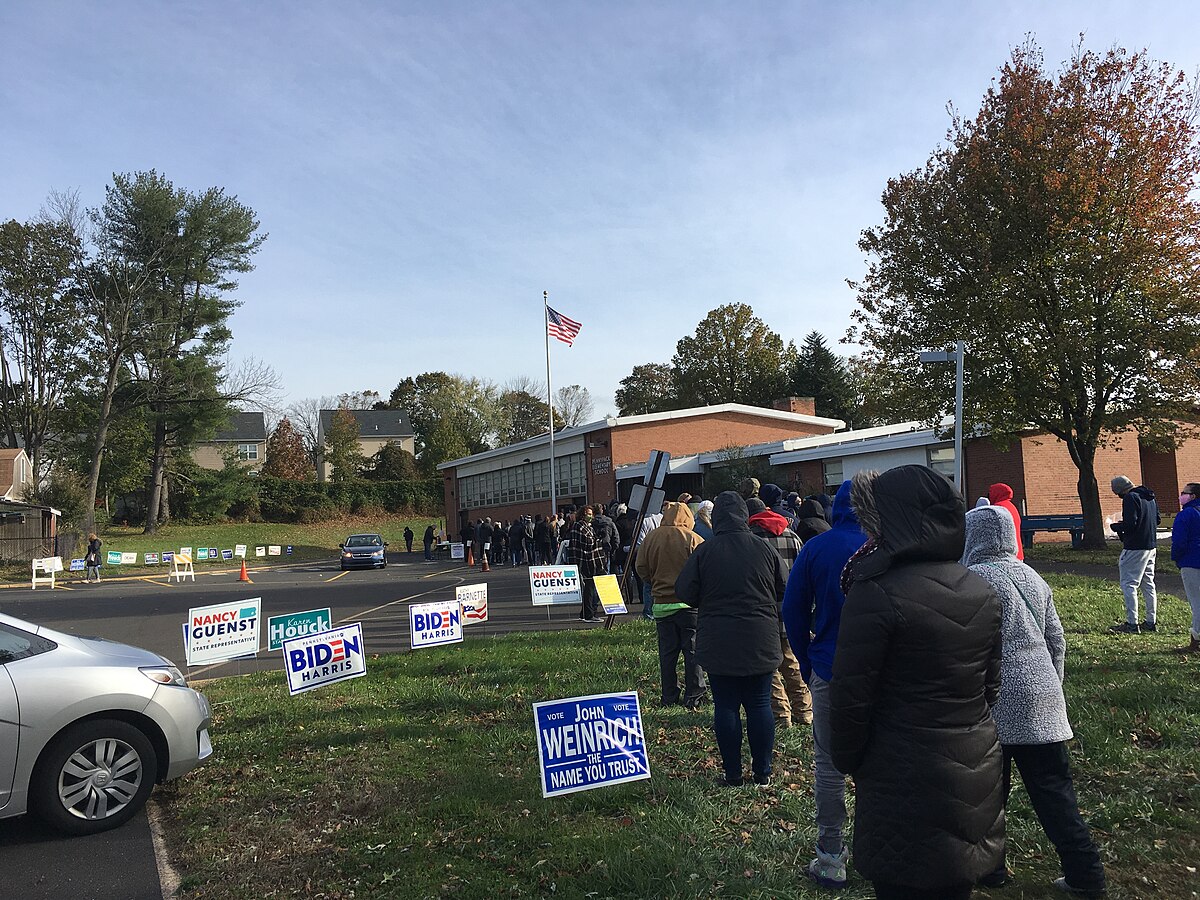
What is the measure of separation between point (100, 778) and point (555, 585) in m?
9.09

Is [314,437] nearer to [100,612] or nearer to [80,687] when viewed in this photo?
[100,612]

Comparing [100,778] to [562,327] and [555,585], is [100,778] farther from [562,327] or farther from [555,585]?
[562,327]

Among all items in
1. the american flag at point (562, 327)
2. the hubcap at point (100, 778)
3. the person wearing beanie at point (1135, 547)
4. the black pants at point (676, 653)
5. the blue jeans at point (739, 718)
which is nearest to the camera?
the hubcap at point (100, 778)

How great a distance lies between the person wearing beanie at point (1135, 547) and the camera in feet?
33.6

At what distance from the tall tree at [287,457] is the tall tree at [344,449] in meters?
2.48

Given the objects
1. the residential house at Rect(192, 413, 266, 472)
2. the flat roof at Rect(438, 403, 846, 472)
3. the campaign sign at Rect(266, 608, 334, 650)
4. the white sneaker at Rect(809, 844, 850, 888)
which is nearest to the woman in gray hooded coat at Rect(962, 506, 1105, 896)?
the white sneaker at Rect(809, 844, 850, 888)

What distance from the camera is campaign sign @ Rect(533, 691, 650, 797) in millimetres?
5203

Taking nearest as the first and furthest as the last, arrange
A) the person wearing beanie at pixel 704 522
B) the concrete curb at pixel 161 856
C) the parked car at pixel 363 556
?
the concrete curb at pixel 161 856 → the person wearing beanie at pixel 704 522 → the parked car at pixel 363 556

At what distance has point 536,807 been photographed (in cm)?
545

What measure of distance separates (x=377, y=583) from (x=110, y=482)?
37636 millimetres

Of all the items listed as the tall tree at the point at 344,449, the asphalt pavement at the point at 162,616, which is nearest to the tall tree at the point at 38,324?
the asphalt pavement at the point at 162,616

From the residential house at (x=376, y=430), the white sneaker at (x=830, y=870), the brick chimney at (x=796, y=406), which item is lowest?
the white sneaker at (x=830, y=870)

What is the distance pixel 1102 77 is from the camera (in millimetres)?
21125

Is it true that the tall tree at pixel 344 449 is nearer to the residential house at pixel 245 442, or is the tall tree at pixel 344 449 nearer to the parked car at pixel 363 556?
the residential house at pixel 245 442
